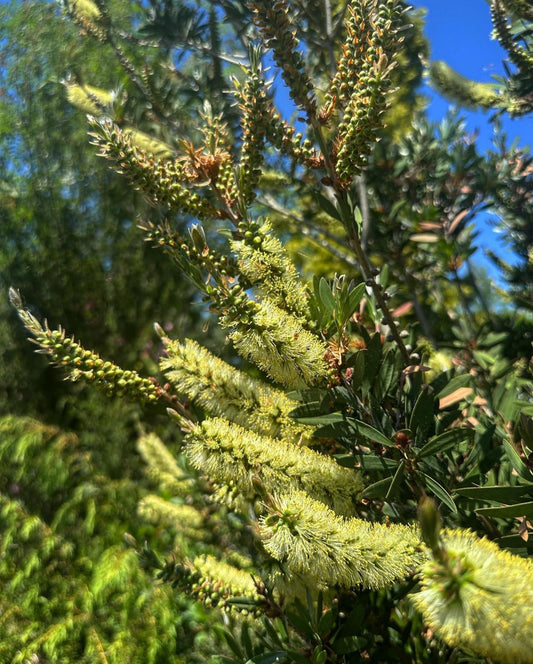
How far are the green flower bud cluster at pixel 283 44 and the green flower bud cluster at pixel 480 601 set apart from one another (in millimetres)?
414

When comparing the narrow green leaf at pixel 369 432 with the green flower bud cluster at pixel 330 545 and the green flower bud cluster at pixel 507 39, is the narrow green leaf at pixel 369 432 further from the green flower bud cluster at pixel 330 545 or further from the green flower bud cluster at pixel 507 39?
the green flower bud cluster at pixel 507 39

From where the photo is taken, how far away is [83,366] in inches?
19.3

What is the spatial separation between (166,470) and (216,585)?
0.67 metres

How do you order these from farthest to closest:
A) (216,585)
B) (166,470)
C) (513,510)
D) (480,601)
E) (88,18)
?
(88,18) < (166,470) < (216,585) < (513,510) < (480,601)

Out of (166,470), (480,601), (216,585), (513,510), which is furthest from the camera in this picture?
(166,470)

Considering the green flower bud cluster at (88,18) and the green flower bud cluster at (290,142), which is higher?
the green flower bud cluster at (88,18)

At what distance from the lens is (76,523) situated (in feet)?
7.22

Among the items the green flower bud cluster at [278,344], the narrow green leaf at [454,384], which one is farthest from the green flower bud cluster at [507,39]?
the green flower bud cluster at [278,344]

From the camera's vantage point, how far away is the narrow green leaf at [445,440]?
1.48 ft

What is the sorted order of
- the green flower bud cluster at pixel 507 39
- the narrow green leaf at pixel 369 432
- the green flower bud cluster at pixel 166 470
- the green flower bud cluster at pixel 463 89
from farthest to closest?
the green flower bud cluster at pixel 463 89 < the green flower bud cluster at pixel 166 470 < the green flower bud cluster at pixel 507 39 < the narrow green leaf at pixel 369 432

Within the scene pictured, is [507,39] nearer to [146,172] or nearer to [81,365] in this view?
[146,172]

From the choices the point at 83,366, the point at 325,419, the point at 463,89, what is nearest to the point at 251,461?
the point at 325,419

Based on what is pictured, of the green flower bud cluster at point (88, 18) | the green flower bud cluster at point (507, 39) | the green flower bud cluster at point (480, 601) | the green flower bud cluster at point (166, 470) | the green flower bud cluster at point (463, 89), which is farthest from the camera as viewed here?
the green flower bud cluster at point (88, 18)

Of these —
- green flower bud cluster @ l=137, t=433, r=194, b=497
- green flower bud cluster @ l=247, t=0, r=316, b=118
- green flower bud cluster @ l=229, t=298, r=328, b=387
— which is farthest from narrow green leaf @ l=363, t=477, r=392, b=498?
green flower bud cluster @ l=137, t=433, r=194, b=497
